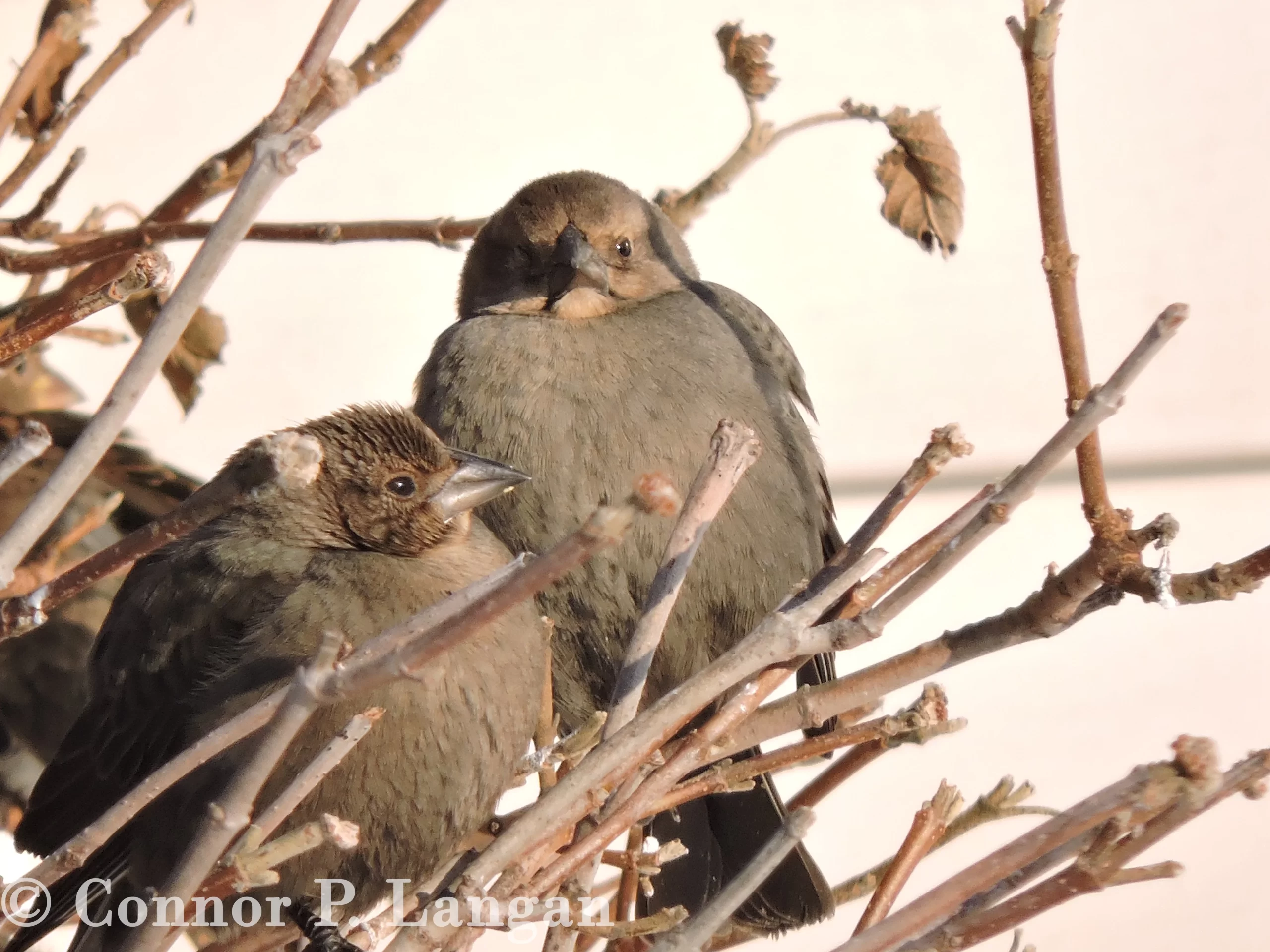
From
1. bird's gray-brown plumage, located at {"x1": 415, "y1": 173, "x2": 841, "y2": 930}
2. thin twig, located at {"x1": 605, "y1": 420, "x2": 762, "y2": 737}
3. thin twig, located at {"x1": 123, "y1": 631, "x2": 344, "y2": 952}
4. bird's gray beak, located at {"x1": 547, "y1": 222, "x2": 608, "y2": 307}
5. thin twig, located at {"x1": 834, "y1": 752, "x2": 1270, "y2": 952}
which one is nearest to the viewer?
thin twig, located at {"x1": 123, "y1": 631, "x2": 344, "y2": 952}

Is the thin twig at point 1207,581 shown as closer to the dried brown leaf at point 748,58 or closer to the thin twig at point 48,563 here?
the thin twig at point 48,563

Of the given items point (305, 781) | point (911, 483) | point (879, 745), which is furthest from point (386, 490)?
point (305, 781)

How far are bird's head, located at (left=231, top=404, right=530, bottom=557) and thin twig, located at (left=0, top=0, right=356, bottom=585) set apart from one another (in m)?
0.95

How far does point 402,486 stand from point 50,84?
1.94 ft

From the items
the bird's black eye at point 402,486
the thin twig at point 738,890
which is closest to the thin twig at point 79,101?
the bird's black eye at point 402,486

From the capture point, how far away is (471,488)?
1691 mm

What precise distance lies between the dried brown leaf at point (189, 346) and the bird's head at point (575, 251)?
55 cm

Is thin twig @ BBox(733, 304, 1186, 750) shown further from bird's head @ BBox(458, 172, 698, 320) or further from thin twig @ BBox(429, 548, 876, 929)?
bird's head @ BBox(458, 172, 698, 320)

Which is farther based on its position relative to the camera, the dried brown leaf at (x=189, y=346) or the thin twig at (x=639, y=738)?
the dried brown leaf at (x=189, y=346)

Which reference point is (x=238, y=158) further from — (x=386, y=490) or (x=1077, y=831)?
(x=1077, y=831)

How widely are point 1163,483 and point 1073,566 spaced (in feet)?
7.12

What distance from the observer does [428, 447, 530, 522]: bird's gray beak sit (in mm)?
1687

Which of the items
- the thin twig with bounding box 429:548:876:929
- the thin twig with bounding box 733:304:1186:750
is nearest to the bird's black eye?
the thin twig with bounding box 733:304:1186:750

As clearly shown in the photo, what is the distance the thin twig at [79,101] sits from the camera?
4.13 ft
